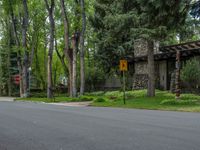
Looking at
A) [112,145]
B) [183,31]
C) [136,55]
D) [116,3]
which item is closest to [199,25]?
[183,31]

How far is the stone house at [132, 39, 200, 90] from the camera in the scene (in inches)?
1342

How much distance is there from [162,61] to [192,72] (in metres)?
8.58

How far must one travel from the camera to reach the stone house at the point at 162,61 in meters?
34.1

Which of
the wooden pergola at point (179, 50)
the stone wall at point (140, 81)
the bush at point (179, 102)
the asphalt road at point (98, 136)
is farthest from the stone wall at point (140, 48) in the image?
the asphalt road at point (98, 136)

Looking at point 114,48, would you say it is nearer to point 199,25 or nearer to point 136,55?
point 136,55

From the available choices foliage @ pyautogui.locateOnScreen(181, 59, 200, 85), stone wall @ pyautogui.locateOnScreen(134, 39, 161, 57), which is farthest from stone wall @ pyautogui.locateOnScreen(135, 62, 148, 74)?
foliage @ pyautogui.locateOnScreen(181, 59, 200, 85)

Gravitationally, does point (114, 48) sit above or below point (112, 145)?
above

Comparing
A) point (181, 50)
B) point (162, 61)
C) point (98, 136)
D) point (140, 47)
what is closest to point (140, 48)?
point (140, 47)

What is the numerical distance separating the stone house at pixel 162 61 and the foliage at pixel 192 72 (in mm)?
2423

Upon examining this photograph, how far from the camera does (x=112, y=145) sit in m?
8.72

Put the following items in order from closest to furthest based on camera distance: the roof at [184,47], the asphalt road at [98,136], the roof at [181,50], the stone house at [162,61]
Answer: the asphalt road at [98,136], the roof at [181,50], the roof at [184,47], the stone house at [162,61]

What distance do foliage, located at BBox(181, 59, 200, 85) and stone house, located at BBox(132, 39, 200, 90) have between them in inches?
95.4

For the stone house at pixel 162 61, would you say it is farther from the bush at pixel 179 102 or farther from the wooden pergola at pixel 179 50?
the bush at pixel 179 102

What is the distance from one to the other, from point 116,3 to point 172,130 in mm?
19553
